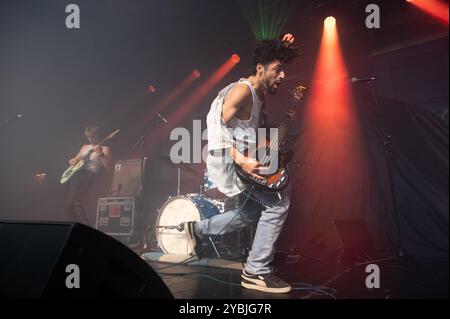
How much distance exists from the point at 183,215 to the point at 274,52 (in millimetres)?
2321

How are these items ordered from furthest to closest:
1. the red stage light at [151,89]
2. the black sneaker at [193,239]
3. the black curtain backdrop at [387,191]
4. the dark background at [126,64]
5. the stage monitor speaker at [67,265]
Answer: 1. the red stage light at [151,89]
2. the dark background at [126,64]
3. the black curtain backdrop at [387,191]
4. the black sneaker at [193,239]
5. the stage monitor speaker at [67,265]

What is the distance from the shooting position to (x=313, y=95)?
16.4 feet

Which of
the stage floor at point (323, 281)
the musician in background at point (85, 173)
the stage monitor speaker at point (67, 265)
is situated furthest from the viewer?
the musician in background at point (85, 173)

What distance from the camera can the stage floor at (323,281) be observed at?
7.11 ft

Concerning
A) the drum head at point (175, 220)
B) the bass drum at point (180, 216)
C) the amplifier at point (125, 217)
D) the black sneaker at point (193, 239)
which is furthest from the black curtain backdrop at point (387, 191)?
the amplifier at point (125, 217)

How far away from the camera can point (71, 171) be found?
5660mm

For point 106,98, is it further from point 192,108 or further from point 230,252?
point 230,252

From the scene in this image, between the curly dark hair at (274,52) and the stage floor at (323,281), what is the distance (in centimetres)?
186

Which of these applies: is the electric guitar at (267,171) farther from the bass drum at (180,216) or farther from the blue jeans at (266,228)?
the bass drum at (180,216)

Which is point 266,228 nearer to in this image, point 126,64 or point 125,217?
point 125,217

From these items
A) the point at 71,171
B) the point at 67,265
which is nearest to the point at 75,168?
the point at 71,171

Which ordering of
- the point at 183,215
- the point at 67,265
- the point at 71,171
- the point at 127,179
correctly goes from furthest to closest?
the point at 71,171
the point at 127,179
the point at 183,215
the point at 67,265

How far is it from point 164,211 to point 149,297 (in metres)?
2.96
